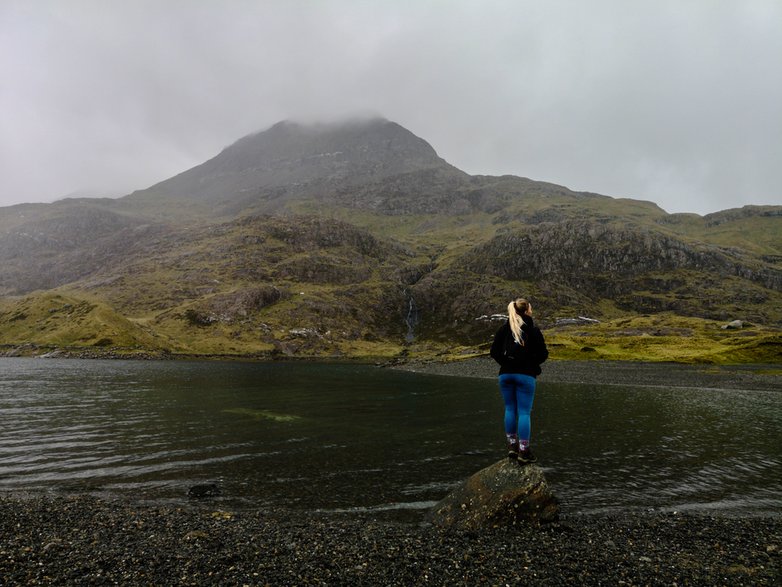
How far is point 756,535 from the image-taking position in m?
14.3

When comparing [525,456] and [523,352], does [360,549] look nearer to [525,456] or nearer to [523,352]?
[525,456]

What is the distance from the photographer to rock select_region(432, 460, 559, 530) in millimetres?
14695

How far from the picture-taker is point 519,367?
49.4 feet

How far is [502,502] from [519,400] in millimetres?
3526

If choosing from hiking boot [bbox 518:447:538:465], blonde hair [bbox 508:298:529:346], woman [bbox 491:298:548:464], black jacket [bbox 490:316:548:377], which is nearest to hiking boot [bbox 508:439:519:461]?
woman [bbox 491:298:548:464]

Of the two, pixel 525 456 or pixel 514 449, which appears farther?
pixel 514 449

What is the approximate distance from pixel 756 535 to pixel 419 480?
41.8 feet

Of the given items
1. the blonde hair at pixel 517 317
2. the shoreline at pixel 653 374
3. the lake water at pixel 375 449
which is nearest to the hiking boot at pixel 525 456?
the lake water at pixel 375 449

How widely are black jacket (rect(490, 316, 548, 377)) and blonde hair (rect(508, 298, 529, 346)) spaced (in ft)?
0.51

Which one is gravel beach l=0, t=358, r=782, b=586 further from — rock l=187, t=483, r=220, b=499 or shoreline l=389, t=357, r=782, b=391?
shoreline l=389, t=357, r=782, b=391

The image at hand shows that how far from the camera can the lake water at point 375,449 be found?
19.2 meters

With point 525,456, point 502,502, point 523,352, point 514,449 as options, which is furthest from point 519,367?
point 502,502

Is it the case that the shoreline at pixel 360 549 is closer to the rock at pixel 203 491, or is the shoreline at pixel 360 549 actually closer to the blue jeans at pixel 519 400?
the rock at pixel 203 491

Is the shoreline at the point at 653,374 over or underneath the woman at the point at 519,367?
underneath
